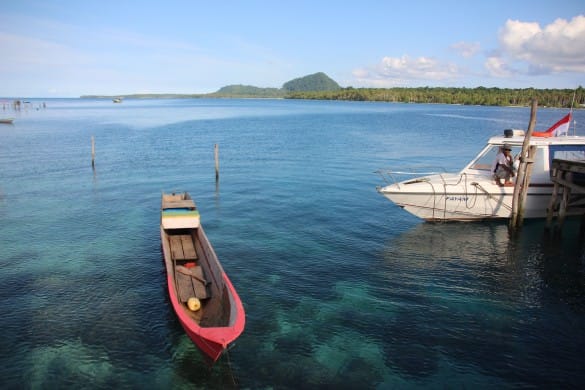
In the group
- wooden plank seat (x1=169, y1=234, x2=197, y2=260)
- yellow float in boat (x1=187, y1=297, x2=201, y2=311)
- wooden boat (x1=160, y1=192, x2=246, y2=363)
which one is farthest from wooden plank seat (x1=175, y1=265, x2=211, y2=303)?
wooden plank seat (x1=169, y1=234, x2=197, y2=260)

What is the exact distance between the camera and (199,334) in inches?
377

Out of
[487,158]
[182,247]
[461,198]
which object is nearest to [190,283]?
[182,247]

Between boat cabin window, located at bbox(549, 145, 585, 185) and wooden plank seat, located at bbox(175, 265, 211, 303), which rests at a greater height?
boat cabin window, located at bbox(549, 145, 585, 185)

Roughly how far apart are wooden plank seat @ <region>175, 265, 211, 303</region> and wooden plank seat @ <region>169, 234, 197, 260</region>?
800 mm

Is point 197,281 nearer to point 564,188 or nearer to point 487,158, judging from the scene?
point 487,158

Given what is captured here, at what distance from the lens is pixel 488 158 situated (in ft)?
74.1

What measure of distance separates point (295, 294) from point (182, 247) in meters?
5.03

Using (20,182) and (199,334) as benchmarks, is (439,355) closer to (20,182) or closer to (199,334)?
(199,334)

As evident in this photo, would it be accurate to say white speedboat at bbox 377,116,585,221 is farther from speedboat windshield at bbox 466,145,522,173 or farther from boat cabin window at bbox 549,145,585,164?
speedboat windshield at bbox 466,145,522,173

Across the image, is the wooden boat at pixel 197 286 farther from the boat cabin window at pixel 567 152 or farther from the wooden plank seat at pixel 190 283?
the boat cabin window at pixel 567 152

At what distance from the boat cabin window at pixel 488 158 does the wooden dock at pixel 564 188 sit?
225cm

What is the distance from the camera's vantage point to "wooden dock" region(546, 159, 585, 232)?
19.0 meters

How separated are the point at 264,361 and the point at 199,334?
8.00 ft

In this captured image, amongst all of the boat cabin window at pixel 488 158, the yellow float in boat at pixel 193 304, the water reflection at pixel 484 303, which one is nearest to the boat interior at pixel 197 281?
the yellow float in boat at pixel 193 304
